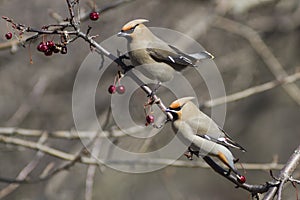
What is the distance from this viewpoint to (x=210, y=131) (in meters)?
3.02

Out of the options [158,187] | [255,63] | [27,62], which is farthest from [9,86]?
[158,187]

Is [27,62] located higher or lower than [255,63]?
lower

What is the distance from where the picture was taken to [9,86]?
23.2ft

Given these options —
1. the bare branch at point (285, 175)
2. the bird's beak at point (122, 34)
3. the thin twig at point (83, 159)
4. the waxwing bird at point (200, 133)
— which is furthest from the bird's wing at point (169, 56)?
the thin twig at point (83, 159)

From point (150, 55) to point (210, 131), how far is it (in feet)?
2.15

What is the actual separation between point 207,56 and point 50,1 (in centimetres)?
459

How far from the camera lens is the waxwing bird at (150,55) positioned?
3.30 m

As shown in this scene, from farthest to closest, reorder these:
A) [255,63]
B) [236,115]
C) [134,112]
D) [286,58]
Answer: [236,115] → [286,58] → [255,63] → [134,112]

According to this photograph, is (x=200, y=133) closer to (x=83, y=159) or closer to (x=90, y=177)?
(x=83, y=159)

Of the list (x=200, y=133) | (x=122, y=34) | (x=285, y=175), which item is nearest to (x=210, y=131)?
(x=200, y=133)

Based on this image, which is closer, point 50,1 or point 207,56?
point 207,56

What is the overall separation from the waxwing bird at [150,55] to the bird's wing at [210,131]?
1.25 feet

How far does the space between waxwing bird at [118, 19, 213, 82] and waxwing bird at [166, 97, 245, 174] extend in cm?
31

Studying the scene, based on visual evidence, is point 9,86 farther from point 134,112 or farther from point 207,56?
point 207,56
